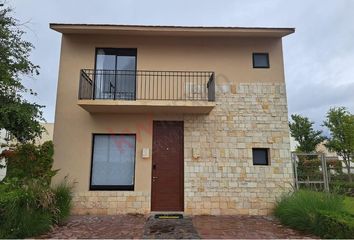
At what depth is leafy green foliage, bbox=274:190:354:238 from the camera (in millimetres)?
5021

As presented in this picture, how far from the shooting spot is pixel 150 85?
8.23m

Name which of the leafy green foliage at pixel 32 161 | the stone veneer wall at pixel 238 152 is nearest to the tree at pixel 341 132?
the stone veneer wall at pixel 238 152

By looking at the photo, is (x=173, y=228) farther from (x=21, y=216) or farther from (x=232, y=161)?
(x=21, y=216)

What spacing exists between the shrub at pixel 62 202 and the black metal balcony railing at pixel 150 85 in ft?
10.1

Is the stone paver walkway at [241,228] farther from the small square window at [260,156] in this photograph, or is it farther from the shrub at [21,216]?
the shrub at [21,216]

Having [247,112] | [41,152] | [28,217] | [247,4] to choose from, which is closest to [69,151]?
[41,152]

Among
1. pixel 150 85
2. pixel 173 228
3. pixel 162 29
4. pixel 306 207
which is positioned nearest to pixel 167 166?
pixel 173 228

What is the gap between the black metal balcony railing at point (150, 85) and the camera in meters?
8.20

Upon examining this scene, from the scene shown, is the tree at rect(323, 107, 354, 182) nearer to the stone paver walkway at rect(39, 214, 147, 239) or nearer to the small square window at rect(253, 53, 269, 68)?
the small square window at rect(253, 53, 269, 68)

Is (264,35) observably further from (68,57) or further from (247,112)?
(68,57)

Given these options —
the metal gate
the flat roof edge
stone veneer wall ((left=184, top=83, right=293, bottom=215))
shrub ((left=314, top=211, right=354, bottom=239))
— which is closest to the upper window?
Answer: stone veneer wall ((left=184, top=83, right=293, bottom=215))

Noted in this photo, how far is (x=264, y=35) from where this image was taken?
8250mm

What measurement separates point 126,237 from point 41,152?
13.8 ft

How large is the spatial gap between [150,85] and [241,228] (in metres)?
5.07
